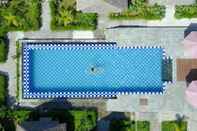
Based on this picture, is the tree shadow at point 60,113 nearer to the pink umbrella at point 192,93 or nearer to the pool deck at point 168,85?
the pool deck at point 168,85

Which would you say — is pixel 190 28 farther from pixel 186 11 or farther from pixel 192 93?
pixel 192 93

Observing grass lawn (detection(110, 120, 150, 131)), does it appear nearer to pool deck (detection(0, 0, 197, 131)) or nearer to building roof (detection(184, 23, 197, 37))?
pool deck (detection(0, 0, 197, 131))

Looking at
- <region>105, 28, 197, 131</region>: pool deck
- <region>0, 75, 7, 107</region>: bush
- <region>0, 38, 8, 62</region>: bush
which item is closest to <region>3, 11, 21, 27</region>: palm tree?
<region>0, 38, 8, 62</region>: bush

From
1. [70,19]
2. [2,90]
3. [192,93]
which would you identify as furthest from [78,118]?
[192,93]

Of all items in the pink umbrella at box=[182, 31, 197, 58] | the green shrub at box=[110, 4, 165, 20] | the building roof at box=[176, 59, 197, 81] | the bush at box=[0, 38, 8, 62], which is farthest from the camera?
the green shrub at box=[110, 4, 165, 20]

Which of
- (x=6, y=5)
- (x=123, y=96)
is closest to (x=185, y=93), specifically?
(x=123, y=96)

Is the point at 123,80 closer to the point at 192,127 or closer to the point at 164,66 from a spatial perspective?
the point at 164,66

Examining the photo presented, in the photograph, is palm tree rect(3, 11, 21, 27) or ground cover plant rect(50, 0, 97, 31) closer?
palm tree rect(3, 11, 21, 27)
